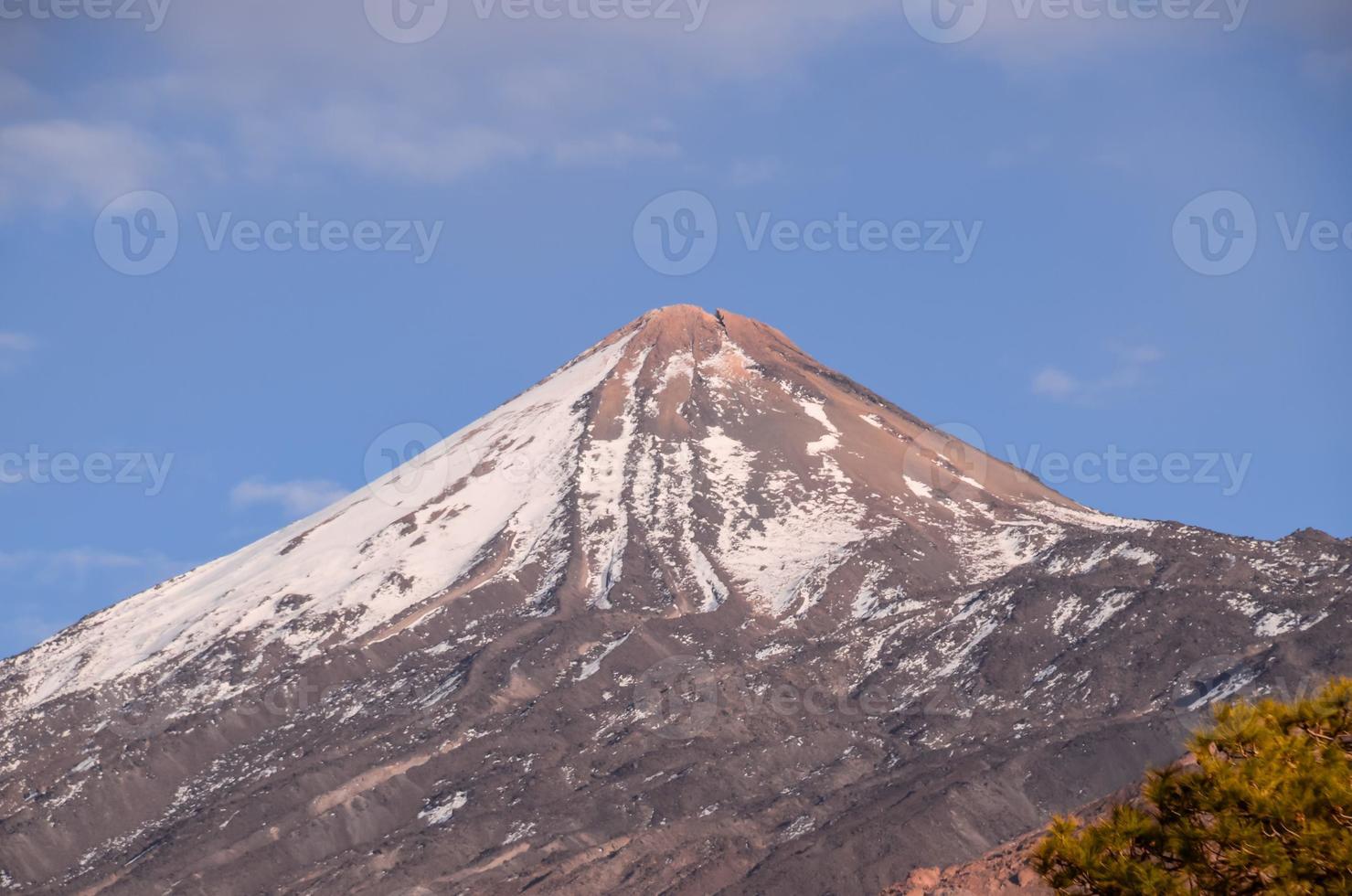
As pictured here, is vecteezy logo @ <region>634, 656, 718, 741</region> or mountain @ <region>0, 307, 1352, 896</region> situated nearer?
mountain @ <region>0, 307, 1352, 896</region>

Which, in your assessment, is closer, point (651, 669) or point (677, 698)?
point (677, 698)

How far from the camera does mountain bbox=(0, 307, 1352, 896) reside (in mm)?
84375

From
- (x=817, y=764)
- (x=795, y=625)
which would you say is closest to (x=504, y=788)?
(x=817, y=764)

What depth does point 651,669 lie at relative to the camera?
104 meters

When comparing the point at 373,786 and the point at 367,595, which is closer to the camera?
the point at 373,786

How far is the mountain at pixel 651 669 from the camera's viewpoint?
277ft

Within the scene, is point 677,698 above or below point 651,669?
below

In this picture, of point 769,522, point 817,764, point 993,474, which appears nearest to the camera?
point 817,764

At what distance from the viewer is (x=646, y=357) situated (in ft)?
509

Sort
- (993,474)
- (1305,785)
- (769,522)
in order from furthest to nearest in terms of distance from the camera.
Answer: (993,474) < (769,522) < (1305,785)

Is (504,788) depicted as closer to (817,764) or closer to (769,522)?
(817,764)

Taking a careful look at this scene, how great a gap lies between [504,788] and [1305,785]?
3167 inches

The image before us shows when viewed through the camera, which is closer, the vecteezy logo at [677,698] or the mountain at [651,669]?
the mountain at [651,669]

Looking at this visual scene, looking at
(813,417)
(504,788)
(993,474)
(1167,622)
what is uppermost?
(813,417)
